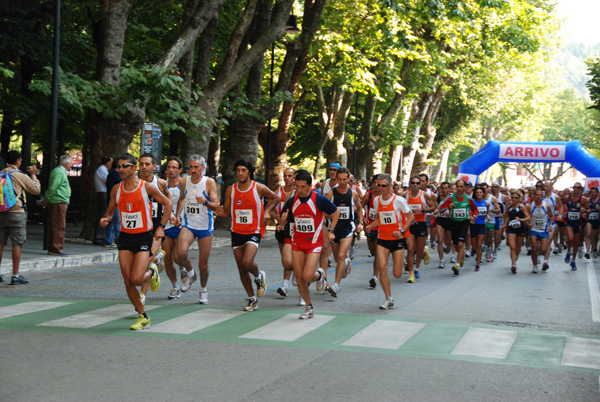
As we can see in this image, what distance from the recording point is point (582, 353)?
25.8 feet

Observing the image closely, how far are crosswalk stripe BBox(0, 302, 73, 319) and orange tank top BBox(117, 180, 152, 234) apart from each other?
179 centimetres

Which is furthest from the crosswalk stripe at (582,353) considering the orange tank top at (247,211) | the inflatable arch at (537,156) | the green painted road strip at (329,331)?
the inflatable arch at (537,156)

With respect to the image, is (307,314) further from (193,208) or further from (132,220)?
(132,220)

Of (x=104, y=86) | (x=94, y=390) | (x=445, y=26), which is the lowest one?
(x=94, y=390)

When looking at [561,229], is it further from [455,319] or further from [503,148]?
[455,319]

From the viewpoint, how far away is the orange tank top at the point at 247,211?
10211 mm

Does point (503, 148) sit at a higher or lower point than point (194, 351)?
higher

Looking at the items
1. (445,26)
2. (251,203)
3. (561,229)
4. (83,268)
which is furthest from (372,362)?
(445,26)

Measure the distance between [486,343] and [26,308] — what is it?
5.42 metres

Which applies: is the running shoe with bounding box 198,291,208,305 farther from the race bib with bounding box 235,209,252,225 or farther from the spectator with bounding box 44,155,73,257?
the spectator with bounding box 44,155,73,257

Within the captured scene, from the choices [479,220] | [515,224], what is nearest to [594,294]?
[515,224]

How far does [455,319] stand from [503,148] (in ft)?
81.7

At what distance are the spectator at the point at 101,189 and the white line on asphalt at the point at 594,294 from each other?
998 cm

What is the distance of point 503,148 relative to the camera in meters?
33.6
